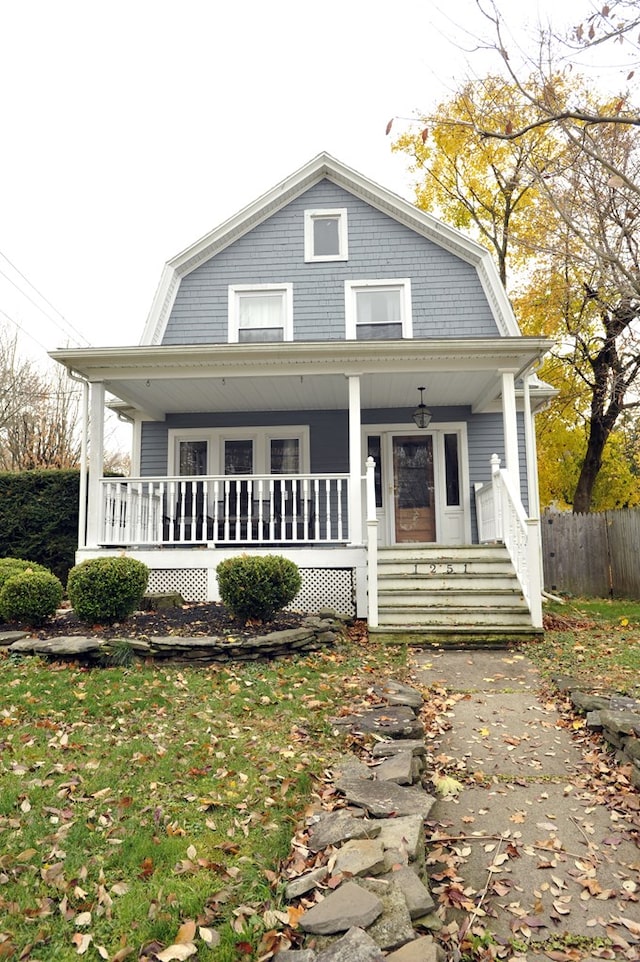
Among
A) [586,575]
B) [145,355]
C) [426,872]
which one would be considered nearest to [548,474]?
[586,575]

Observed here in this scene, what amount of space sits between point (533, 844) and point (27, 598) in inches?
233

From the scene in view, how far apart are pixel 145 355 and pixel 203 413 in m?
2.67

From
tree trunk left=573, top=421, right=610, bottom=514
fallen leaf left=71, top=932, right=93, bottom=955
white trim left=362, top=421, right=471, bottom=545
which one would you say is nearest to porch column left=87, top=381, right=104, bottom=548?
white trim left=362, top=421, right=471, bottom=545

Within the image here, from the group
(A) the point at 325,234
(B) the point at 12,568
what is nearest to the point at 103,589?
(B) the point at 12,568

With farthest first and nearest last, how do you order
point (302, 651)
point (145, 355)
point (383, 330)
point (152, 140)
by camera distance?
point (152, 140), point (383, 330), point (145, 355), point (302, 651)

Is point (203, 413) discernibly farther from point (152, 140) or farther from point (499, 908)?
point (499, 908)

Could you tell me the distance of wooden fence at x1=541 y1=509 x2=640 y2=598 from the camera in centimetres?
1290

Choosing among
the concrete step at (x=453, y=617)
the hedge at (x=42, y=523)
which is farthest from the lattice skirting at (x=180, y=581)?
the concrete step at (x=453, y=617)

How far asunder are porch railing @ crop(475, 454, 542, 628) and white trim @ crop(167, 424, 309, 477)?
338 cm

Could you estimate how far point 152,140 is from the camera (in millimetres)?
13180

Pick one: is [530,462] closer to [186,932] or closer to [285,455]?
[285,455]

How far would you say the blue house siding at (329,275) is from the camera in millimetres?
11258

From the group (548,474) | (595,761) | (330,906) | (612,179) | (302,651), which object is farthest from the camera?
(548,474)

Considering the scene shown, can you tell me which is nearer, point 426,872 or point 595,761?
point 426,872
